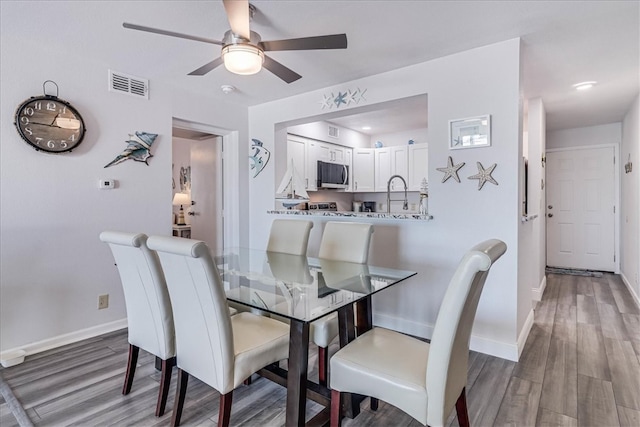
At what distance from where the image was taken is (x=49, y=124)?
2.67 meters

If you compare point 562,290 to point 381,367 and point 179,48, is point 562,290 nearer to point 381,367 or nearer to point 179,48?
point 381,367

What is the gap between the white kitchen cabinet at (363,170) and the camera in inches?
235

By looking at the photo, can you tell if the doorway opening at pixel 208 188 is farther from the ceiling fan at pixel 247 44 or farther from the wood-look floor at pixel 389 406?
the ceiling fan at pixel 247 44

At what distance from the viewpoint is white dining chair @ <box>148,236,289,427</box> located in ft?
4.64

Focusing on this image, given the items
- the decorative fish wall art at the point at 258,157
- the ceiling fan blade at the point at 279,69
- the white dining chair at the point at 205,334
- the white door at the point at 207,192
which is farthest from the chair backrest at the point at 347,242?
the white door at the point at 207,192

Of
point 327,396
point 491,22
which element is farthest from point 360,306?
point 491,22

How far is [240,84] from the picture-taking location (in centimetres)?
343

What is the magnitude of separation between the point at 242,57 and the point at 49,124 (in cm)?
187

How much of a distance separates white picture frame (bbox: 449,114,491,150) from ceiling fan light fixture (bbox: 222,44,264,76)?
1.62m

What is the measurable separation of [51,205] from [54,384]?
4.42 ft

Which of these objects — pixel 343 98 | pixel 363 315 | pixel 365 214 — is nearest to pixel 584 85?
pixel 343 98

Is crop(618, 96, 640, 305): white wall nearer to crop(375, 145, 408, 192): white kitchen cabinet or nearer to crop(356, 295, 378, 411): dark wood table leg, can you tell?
crop(375, 145, 408, 192): white kitchen cabinet

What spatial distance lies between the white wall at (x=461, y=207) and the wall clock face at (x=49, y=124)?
7.70ft

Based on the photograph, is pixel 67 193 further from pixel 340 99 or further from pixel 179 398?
pixel 340 99
